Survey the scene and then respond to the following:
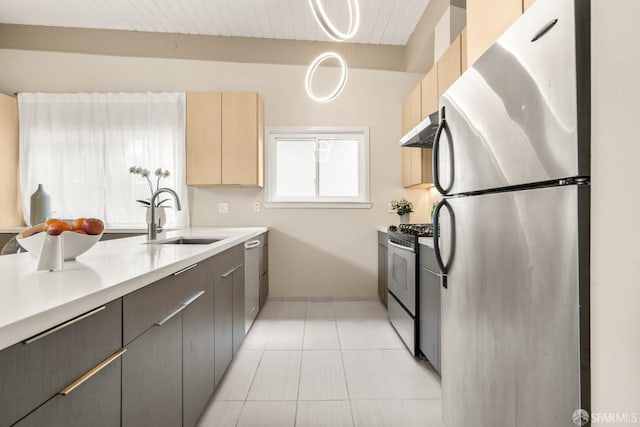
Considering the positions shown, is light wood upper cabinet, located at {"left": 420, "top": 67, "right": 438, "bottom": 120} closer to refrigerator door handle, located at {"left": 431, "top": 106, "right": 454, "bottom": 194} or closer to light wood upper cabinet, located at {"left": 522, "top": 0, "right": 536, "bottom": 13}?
refrigerator door handle, located at {"left": 431, "top": 106, "right": 454, "bottom": 194}

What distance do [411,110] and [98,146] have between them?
342 cm

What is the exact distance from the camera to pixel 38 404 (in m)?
0.60

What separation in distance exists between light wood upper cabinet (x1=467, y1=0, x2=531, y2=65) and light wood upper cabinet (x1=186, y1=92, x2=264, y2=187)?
92.3 inches

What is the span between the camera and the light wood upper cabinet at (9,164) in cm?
343

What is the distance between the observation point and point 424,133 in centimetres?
239

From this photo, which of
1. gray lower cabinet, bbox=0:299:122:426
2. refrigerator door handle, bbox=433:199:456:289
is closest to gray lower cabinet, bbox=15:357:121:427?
gray lower cabinet, bbox=0:299:122:426

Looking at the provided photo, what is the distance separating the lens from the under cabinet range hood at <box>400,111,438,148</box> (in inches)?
81.7

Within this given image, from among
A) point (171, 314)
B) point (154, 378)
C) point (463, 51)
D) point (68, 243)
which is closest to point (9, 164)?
point (68, 243)

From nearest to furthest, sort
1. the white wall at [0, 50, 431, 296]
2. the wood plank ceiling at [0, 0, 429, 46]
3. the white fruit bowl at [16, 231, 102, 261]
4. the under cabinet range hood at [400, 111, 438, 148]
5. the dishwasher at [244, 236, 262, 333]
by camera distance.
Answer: the white fruit bowl at [16, 231, 102, 261] < the under cabinet range hood at [400, 111, 438, 148] < the dishwasher at [244, 236, 262, 333] < the wood plank ceiling at [0, 0, 429, 46] < the white wall at [0, 50, 431, 296]

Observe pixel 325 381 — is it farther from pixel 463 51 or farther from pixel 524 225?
pixel 463 51

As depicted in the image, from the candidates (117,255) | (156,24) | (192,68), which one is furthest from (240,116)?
(117,255)

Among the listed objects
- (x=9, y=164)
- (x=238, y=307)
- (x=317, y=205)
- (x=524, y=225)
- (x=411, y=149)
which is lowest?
(x=238, y=307)

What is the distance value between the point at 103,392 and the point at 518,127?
1.32 meters

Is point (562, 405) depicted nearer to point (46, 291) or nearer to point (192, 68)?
point (46, 291)
